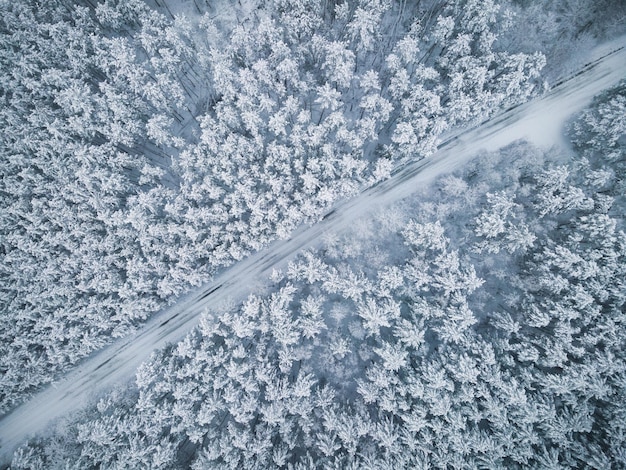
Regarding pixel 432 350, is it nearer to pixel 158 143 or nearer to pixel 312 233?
pixel 312 233

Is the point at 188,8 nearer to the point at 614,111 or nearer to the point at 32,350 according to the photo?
the point at 32,350

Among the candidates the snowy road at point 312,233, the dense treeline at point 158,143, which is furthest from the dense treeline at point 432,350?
→ the dense treeline at point 158,143

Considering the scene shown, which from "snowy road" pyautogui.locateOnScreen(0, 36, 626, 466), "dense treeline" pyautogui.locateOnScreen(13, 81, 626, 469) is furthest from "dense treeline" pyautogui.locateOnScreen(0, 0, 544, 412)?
"dense treeline" pyautogui.locateOnScreen(13, 81, 626, 469)

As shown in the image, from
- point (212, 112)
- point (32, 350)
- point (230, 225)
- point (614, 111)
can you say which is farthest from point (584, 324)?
point (32, 350)

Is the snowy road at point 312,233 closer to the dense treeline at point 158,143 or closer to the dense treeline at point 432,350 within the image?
the dense treeline at point 432,350

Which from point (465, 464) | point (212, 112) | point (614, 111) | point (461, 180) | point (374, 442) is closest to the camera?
point (465, 464)

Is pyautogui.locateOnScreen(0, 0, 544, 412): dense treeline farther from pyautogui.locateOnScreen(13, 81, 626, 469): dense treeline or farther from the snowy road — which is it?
pyautogui.locateOnScreen(13, 81, 626, 469): dense treeline
